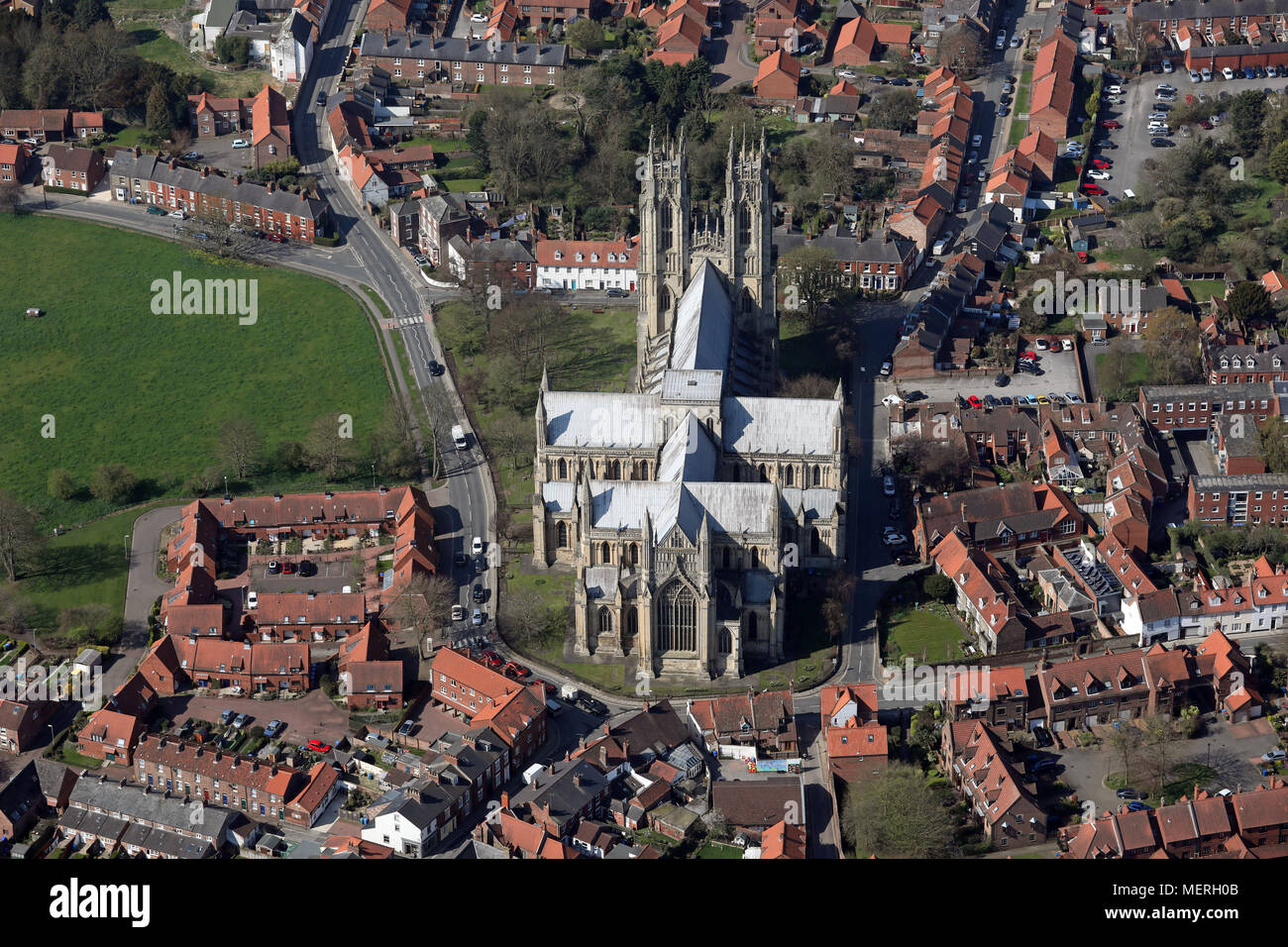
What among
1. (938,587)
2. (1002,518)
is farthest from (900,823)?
(1002,518)

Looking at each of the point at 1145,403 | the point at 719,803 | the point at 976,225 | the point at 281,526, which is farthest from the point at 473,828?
the point at 976,225

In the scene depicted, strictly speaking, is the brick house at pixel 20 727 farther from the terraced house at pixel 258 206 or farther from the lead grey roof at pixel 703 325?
the terraced house at pixel 258 206


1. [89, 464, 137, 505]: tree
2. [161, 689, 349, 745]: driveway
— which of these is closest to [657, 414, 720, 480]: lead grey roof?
[161, 689, 349, 745]: driveway

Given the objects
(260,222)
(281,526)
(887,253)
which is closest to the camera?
(281,526)

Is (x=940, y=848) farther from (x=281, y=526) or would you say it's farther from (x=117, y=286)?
(x=117, y=286)

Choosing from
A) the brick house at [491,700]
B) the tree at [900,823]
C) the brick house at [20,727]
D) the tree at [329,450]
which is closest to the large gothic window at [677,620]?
the brick house at [491,700]
